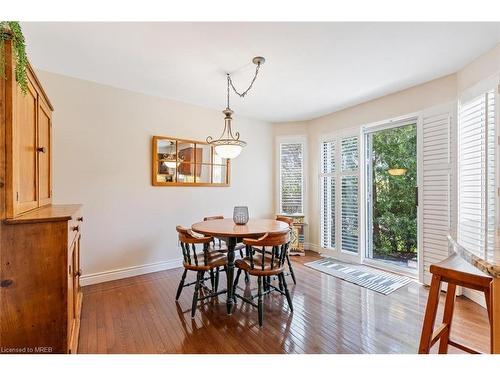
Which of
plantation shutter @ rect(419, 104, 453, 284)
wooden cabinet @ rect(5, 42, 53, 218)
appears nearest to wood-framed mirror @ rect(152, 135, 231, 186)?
wooden cabinet @ rect(5, 42, 53, 218)

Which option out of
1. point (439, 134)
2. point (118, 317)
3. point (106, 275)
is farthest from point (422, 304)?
point (106, 275)

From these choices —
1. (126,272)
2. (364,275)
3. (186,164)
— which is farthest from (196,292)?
(364,275)

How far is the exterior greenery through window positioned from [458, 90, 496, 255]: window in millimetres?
629

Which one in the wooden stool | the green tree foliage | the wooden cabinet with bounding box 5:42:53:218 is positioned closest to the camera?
the wooden stool

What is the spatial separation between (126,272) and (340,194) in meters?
3.48

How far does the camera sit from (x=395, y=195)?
11.9ft

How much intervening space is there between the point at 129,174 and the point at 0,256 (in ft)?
7.08

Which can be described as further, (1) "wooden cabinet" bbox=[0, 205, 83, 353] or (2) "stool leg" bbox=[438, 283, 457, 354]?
(2) "stool leg" bbox=[438, 283, 457, 354]

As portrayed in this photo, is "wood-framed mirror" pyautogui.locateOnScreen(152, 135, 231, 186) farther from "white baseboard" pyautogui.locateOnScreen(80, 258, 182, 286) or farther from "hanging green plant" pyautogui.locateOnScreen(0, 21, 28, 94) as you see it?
"hanging green plant" pyautogui.locateOnScreen(0, 21, 28, 94)

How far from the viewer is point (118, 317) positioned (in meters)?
2.29

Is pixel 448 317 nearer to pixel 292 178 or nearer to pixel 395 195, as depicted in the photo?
pixel 395 195

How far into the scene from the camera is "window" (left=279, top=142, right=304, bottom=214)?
487 cm

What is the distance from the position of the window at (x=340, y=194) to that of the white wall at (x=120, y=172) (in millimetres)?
1920
